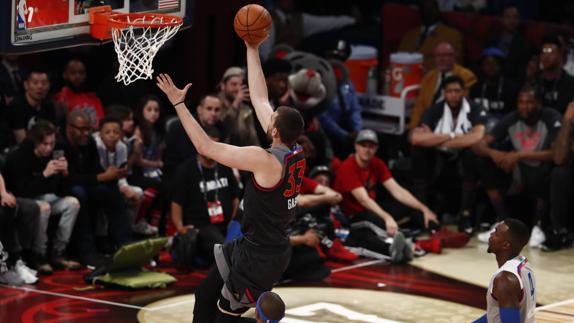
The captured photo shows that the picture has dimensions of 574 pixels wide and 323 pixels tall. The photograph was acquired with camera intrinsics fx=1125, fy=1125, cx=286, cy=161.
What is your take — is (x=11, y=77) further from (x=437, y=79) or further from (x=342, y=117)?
(x=437, y=79)

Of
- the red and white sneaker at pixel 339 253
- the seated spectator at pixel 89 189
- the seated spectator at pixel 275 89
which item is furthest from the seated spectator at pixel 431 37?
the seated spectator at pixel 89 189

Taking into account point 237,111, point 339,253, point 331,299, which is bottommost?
point 331,299

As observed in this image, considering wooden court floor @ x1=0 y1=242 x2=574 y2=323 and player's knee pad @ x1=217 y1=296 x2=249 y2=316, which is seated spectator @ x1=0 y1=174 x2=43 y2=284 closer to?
wooden court floor @ x1=0 y1=242 x2=574 y2=323

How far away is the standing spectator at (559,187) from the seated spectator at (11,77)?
18.2ft

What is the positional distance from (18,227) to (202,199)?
5.49ft

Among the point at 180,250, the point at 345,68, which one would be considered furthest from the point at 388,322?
the point at 345,68

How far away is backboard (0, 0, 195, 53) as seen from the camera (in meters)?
7.27

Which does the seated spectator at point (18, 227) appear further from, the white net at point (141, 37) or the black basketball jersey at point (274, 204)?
the black basketball jersey at point (274, 204)

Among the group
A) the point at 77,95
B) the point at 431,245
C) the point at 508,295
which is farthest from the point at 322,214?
the point at 508,295

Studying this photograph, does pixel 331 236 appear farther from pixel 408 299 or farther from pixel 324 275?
pixel 408 299

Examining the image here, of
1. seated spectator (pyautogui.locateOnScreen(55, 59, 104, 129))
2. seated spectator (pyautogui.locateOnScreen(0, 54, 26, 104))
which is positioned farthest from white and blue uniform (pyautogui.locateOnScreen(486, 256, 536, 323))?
seated spectator (pyautogui.locateOnScreen(0, 54, 26, 104))

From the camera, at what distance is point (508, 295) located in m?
6.16

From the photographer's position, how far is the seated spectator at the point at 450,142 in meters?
12.3

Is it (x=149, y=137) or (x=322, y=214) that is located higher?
(x=149, y=137)
